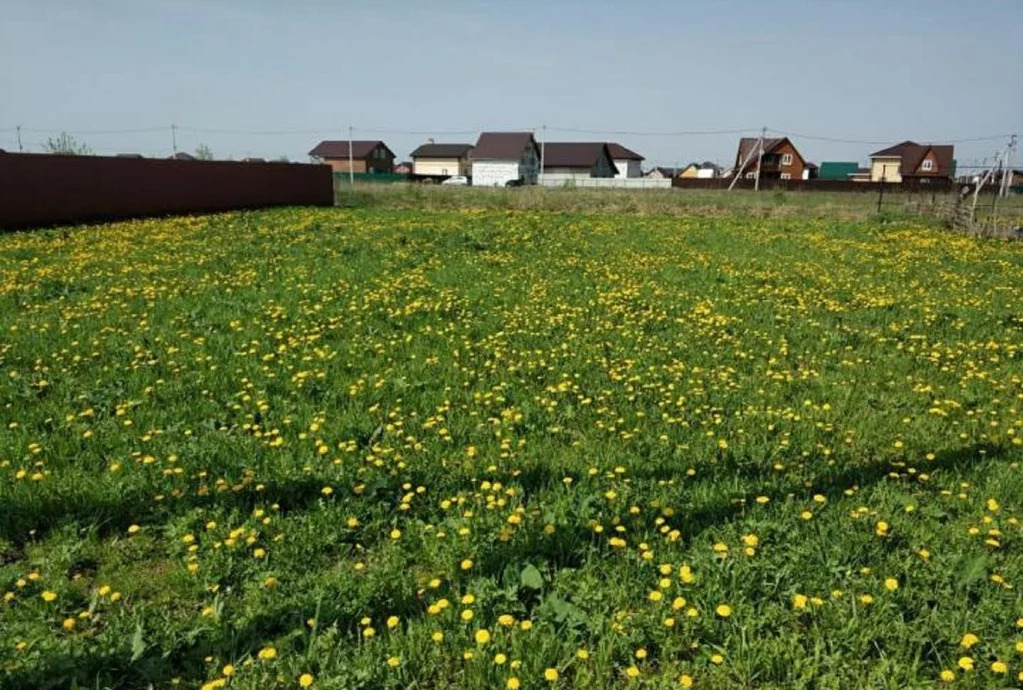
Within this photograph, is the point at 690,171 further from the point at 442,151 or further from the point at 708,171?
the point at 442,151

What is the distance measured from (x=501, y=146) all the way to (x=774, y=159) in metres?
34.6

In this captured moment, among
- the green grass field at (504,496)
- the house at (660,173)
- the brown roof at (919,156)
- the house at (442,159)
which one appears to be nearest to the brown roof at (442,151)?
the house at (442,159)

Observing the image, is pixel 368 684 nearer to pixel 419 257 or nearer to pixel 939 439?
pixel 939 439

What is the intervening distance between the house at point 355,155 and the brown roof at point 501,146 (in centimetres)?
1860

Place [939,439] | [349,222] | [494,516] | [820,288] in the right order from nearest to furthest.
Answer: [494,516] → [939,439] → [820,288] → [349,222]

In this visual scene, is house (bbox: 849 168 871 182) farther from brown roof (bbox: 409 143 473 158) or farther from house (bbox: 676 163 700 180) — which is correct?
brown roof (bbox: 409 143 473 158)

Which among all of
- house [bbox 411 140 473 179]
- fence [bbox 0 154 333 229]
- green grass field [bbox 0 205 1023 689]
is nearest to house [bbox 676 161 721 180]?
house [bbox 411 140 473 179]

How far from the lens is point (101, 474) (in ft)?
14.0

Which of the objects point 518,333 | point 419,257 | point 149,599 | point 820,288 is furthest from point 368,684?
point 419,257

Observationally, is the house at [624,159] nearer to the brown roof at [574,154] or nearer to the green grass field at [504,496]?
the brown roof at [574,154]

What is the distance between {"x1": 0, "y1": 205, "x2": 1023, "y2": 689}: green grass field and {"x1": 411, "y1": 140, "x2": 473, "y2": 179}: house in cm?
9773

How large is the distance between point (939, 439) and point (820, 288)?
6783 mm

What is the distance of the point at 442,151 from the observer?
10425 cm

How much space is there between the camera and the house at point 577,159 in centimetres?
8838
